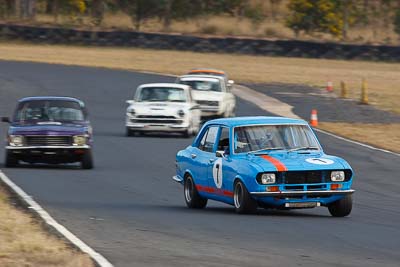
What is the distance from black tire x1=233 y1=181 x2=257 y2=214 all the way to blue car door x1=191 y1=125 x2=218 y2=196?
2.64ft

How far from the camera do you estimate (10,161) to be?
2166 cm

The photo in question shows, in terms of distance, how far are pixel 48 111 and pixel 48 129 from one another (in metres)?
0.88

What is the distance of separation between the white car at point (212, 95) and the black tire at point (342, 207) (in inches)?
812

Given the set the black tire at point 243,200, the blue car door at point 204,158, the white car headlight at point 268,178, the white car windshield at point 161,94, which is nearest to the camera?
the white car headlight at point 268,178

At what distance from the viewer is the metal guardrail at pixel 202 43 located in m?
63.1

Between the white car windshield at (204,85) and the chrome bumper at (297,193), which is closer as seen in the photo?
the chrome bumper at (297,193)

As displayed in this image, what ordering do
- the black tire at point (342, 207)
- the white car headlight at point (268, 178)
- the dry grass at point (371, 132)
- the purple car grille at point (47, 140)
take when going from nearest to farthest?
the white car headlight at point (268, 178) < the black tire at point (342, 207) < the purple car grille at point (47, 140) < the dry grass at point (371, 132)

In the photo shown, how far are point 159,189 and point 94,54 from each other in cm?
4640

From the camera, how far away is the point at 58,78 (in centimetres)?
5012

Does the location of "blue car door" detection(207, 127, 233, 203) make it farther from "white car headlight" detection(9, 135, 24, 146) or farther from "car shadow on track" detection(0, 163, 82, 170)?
"car shadow on track" detection(0, 163, 82, 170)

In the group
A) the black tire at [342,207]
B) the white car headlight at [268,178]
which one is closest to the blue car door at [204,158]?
the white car headlight at [268,178]

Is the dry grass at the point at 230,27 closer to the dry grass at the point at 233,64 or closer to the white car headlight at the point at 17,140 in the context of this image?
the dry grass at the point at 233,64

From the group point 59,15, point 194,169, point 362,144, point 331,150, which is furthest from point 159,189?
point 59,15

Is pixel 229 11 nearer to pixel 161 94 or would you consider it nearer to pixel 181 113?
pixel 161 94
